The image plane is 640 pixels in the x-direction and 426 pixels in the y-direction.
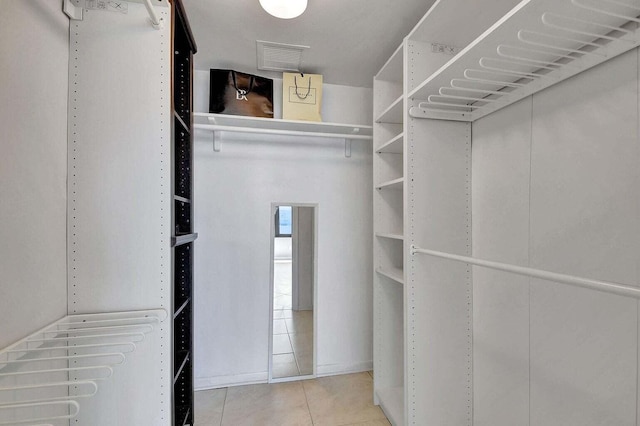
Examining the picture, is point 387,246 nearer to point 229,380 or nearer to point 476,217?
point 476,217

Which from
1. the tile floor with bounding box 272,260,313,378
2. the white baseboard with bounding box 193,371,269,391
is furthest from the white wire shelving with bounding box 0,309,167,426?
the tile floor with bounding box 272,260,313,378

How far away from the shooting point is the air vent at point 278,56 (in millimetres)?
1972

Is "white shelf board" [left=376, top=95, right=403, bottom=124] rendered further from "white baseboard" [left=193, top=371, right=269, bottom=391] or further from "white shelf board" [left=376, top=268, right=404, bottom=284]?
"white baseboard" [left=193, top=371, right=269, bottom=391]

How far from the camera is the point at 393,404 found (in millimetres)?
1941

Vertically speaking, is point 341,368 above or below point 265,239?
below

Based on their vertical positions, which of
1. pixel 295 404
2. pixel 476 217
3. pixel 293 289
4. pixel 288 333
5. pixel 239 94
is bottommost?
pixel 295 404

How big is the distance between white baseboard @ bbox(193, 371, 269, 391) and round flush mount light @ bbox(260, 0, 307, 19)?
8.16 feet

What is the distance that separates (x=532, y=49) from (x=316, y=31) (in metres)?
1.20

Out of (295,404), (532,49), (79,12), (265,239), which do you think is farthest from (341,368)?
(79,12)

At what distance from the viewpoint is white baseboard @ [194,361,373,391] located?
2.29 m

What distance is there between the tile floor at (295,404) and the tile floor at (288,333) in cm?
15

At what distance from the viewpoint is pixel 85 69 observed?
1096 mm

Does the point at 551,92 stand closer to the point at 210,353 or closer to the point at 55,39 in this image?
the point at 55,39

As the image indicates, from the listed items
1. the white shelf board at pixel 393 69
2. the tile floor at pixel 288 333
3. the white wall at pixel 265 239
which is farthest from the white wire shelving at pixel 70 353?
the white shelf board at pixel 393 69
